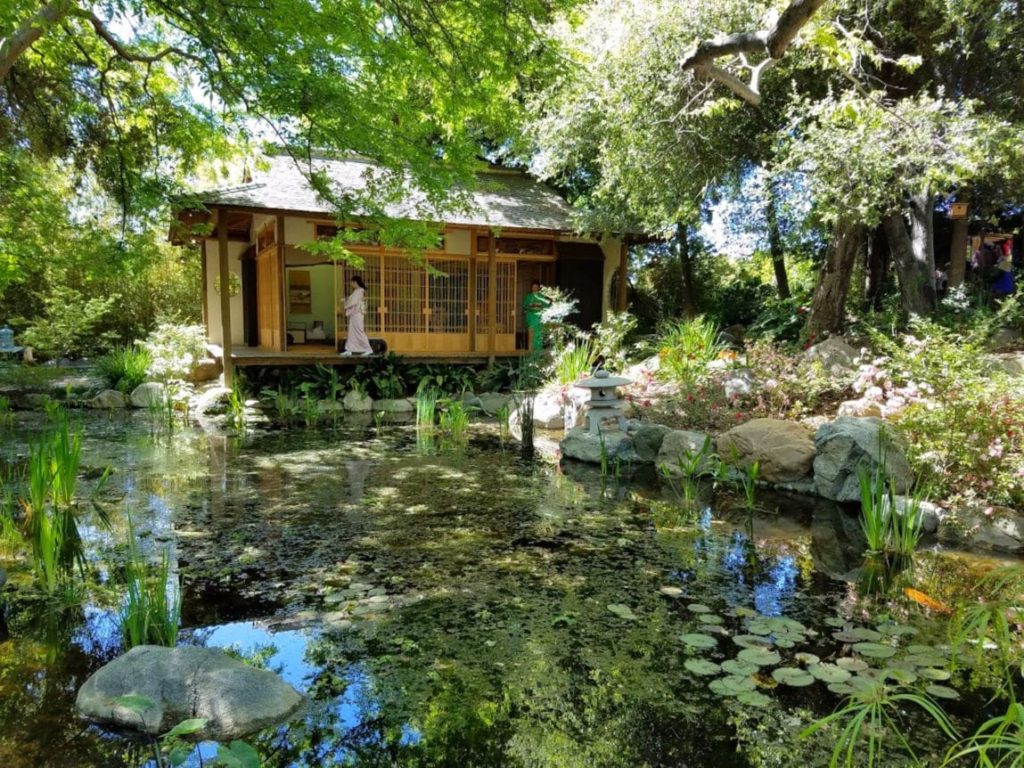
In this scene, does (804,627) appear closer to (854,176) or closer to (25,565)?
(25,565)

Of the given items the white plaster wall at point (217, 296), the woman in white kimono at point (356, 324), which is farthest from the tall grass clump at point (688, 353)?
the white plaster wall at point (217, 296)

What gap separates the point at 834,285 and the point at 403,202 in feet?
19.1

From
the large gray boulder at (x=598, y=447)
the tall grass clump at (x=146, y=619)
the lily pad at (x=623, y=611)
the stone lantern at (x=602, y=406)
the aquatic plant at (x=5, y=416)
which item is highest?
the stone lantern at (x=602, y=406)

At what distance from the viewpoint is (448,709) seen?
8.43 ft

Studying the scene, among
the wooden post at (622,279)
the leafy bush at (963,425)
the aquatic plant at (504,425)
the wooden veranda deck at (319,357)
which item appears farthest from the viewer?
the wooden post at (622,279)

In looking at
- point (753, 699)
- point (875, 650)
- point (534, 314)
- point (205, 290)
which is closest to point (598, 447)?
point (875, 650)

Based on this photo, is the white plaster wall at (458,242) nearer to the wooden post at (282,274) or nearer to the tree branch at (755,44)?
the wooden post at (282,274)

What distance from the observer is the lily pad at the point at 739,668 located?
281 centimetres

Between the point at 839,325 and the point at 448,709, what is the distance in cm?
866

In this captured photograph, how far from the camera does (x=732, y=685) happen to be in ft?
8.91

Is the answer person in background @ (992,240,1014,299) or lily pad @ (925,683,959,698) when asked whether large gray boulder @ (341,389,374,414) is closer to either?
lily pad @ (925,683,959,698)

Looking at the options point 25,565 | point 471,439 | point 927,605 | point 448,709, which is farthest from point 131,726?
point 471,439

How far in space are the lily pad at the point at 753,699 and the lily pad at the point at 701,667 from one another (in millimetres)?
183

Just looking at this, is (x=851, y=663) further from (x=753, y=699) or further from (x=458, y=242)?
(x=458, y=242)
